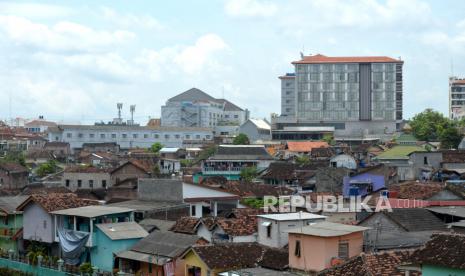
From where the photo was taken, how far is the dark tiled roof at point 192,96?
134 m

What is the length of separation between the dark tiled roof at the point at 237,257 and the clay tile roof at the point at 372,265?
163 inches

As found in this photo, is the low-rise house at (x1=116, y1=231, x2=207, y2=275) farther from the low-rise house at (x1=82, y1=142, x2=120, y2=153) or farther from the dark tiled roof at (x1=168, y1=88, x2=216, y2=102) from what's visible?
the dark tiled roof at (x1=168, y1=88, x2=216, y2=102)

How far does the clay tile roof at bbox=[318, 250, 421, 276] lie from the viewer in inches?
808

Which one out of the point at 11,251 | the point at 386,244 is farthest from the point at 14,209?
the point at 386,244

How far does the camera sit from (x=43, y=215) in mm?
33688

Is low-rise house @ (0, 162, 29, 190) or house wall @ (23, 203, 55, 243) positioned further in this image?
low-rise house @ (0, 162, 29, 190)

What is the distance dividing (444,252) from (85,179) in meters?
40.5

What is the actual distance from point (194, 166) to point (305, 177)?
21.2 meters

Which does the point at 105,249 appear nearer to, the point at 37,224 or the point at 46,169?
the point at 37,224

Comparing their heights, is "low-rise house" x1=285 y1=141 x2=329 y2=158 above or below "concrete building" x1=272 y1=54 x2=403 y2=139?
below

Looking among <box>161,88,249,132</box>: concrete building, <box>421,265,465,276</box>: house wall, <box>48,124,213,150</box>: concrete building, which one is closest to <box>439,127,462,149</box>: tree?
<box>48,124,213,150</box>: concrete building

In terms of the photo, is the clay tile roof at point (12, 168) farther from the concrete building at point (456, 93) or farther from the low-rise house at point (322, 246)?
the concrete building at point (456, 93)

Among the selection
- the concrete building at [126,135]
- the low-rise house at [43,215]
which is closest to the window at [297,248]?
the low-rise house at [43,215]

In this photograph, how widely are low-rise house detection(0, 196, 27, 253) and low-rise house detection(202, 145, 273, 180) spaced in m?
28.5
